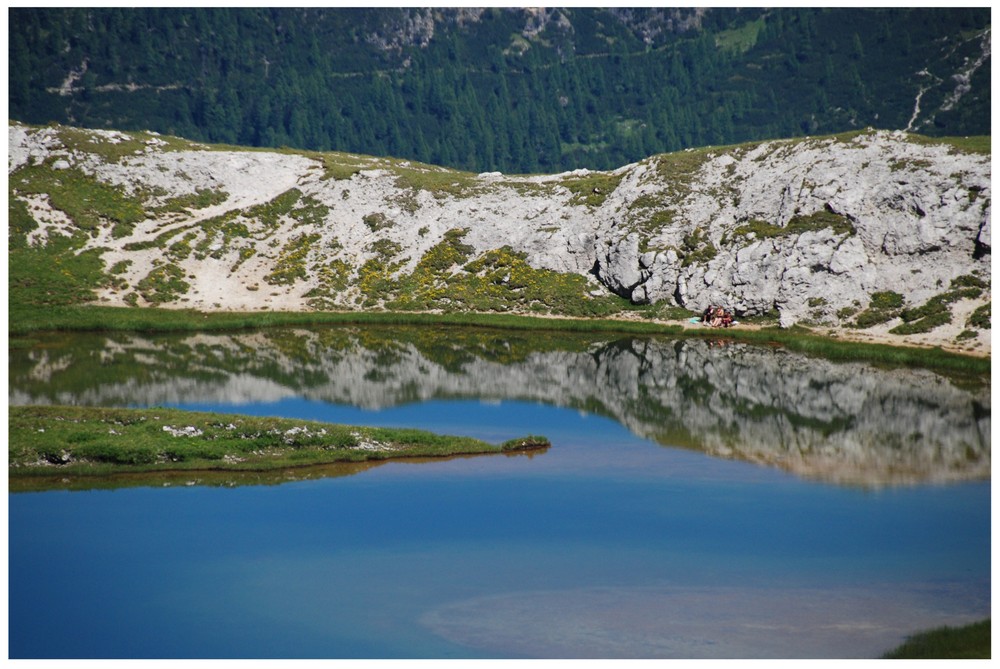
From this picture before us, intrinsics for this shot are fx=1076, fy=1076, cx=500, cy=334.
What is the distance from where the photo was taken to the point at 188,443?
4784 cm

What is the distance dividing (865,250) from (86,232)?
81.1 m

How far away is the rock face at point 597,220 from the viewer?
95.2 metres

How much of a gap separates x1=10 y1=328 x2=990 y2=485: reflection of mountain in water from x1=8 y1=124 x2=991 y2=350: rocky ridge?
50.6ft

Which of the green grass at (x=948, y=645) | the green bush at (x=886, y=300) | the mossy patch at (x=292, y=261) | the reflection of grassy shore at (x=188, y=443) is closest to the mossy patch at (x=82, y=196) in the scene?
the mossy patch at (x=292, y=261)

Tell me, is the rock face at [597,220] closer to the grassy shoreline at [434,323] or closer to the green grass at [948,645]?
the grassy shoreline at [434,323]

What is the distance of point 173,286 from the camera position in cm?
10750

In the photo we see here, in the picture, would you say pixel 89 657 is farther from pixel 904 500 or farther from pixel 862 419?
pixel 862 419

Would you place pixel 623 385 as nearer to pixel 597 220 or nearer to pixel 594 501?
pixel 594 501

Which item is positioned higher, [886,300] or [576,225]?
[576,225]

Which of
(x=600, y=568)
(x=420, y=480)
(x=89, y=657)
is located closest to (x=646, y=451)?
(x=420, y=480)

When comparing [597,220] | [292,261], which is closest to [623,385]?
[597,220]

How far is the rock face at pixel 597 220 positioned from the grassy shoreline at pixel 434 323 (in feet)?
17.7

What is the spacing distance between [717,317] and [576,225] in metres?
26.8

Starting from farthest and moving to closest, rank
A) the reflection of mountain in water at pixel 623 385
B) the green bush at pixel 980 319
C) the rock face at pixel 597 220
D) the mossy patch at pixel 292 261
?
1. the mossy patch at pixel 292 261
2. the rock face at pixel 597 220
3. the green bush at pixel 980 319
4. the reflection of mountain in water at pixel 623 385
